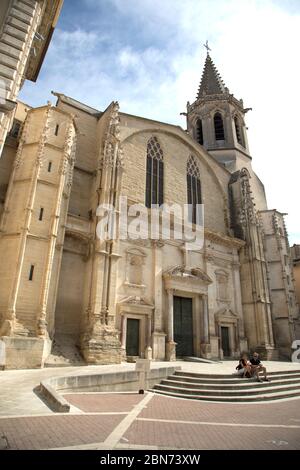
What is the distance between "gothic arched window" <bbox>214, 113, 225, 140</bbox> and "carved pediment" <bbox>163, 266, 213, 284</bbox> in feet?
60.2

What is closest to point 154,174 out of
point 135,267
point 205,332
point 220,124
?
point 135,267

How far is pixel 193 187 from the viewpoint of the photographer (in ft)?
76.9

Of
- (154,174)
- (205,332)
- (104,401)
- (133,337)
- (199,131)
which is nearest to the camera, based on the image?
(104,401)

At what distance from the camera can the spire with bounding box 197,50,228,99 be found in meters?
35.0

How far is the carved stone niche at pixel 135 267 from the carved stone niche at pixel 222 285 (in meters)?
6.70

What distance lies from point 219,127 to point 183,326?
76.8ft

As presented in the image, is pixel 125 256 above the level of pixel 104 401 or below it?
above

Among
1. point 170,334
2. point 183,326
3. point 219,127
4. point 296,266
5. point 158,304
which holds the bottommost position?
point 170,334

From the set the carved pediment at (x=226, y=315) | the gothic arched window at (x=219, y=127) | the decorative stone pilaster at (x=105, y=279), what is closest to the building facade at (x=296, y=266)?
the carved pediment at (x=226, y=315)

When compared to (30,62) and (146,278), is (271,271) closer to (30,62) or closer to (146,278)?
(146,278)

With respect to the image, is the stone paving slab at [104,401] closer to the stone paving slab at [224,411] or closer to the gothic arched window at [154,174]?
the stone paving slab at [224,411]

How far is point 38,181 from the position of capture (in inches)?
559

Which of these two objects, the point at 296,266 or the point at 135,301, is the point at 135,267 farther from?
the point at 296,266
